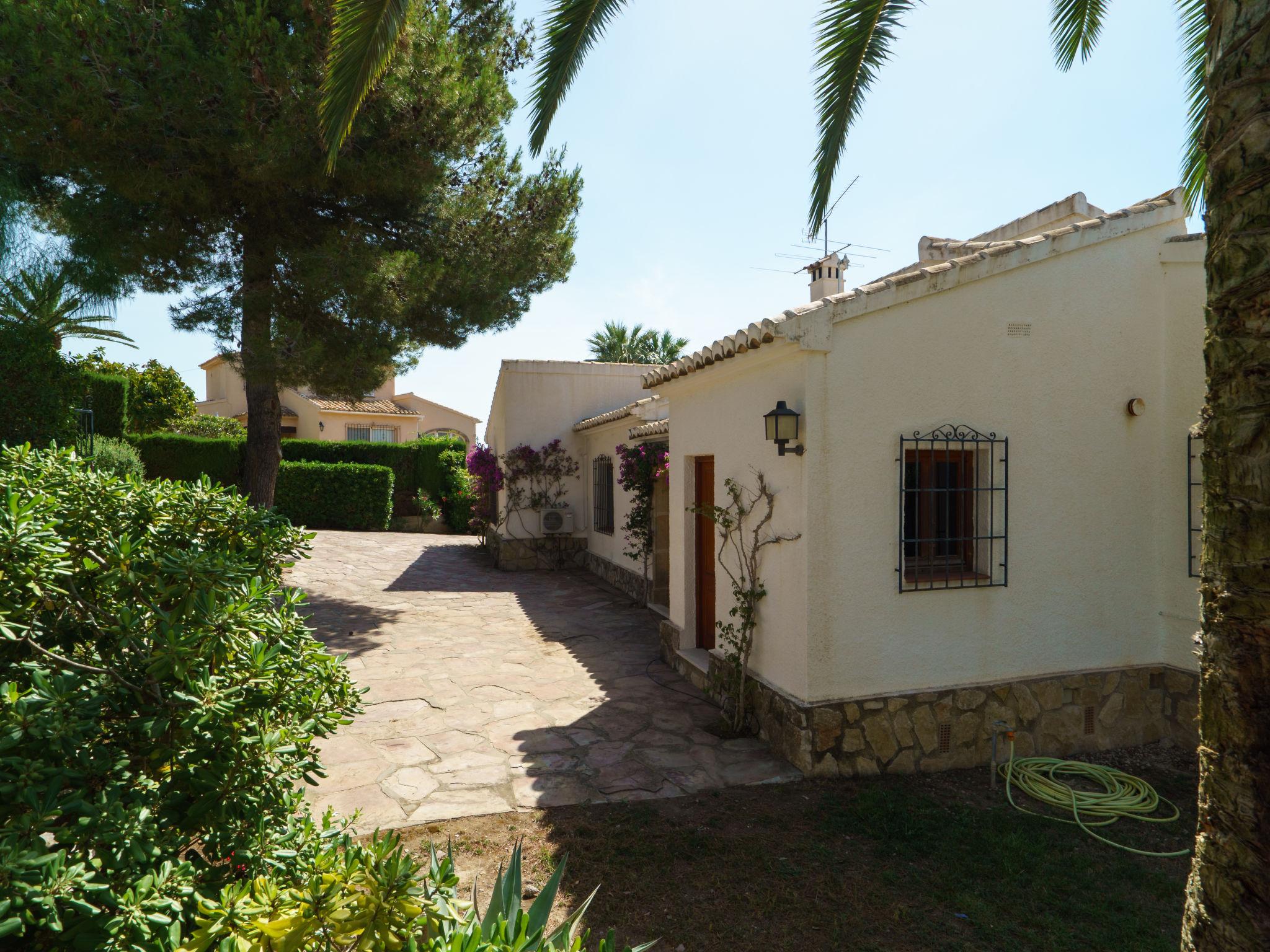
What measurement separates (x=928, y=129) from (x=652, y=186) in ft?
9.95

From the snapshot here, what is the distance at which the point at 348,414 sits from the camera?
32.4 metres

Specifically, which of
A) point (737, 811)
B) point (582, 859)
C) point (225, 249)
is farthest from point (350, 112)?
point (225, 249)

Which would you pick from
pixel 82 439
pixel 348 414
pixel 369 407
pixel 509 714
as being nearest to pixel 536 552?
pixel 82 439

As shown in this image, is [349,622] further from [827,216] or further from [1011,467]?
[1011,467]

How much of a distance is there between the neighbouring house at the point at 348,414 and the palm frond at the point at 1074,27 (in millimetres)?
25796

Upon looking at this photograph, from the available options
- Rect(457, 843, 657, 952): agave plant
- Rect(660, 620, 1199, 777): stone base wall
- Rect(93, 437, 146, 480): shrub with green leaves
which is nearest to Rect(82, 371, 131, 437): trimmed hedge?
Rect(93, 437, 146, 480): shrub with green leaves

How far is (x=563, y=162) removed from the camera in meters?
13.9

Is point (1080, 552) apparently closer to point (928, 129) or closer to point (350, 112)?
point (928, 129)

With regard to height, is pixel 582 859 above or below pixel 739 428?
below

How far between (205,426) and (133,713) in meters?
26.9

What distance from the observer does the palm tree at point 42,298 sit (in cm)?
1067

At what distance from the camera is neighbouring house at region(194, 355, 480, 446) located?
31891 millimetres

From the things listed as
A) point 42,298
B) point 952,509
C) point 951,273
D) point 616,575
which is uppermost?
point 42,298

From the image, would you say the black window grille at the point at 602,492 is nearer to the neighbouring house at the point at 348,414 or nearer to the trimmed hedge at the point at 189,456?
the trimmed hedge at the point at 189,456
